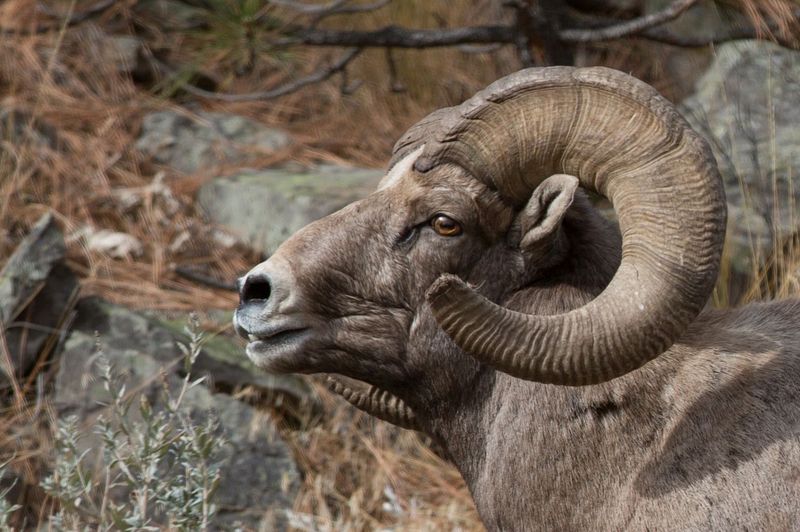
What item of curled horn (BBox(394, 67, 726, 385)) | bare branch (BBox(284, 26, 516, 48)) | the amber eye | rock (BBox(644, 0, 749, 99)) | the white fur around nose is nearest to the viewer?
curled horn (BBox(394, 67, 726, 385))

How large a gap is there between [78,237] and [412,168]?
198 inches

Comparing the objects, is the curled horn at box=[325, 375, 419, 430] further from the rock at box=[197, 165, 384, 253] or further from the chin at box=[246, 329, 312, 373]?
the rock at box=[197, 165, 384, 253]

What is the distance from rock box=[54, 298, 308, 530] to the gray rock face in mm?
2645

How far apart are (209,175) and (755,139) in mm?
4108

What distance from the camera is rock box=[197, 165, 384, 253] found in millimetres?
7840

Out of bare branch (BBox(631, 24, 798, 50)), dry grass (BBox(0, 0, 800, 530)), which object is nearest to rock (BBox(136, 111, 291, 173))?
dry grass (BBox(0, 0, 800, 530))

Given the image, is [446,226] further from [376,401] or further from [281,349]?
[376,401]

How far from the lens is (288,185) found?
837 cm

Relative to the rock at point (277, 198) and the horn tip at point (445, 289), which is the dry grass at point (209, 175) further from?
the horn tip at point (445, 289)

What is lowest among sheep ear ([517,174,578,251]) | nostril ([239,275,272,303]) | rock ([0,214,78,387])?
rock ([0,214,78,387])

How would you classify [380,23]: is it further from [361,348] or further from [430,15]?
[361,348]

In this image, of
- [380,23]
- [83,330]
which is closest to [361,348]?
[83,330]

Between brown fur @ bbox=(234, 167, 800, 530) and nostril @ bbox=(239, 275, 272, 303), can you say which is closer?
brown fur @ bbox=(234, 167, 800, 530)

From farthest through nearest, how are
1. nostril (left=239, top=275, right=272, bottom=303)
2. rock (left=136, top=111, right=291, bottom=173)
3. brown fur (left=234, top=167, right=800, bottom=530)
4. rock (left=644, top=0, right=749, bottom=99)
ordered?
1. rock (left=136, top=111, right=291, bottom=173)
2. rock (left=644, top=0, right=749, bottom=99)
3. nostril (left=239, top=275, right=272, bottom=303)
4. brown fur (left=234, top=167, right=800, bottom=530)
